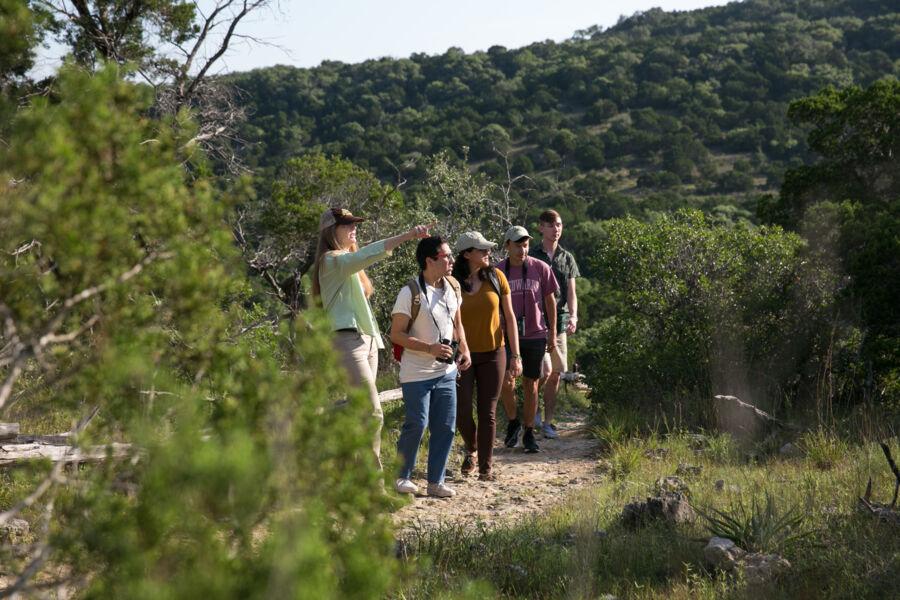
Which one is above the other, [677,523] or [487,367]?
[487,367]

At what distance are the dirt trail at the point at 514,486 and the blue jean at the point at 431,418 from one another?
255mm

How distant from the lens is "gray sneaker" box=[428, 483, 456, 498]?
636cm

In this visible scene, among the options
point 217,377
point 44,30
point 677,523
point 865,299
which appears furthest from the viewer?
point 44,30

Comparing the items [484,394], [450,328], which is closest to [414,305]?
[450,328]

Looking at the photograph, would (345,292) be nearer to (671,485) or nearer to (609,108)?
(671,485)

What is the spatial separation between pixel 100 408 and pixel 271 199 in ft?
55.7

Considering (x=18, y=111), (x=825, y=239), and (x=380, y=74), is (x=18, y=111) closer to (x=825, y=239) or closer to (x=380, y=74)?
(x=825, y=239)

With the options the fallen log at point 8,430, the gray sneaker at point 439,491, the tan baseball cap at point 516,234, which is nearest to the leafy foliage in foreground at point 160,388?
the fallen log at point 8,430

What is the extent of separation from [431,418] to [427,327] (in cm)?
63

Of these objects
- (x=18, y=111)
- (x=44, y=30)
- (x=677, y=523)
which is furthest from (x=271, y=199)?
(x=18, y=111)

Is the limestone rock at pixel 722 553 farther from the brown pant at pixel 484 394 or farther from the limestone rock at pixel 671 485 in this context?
the brown pant at pixel 484 394

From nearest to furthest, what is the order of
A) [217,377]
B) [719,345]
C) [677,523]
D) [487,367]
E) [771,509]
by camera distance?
[217,377]
[771,509]
[677,523]
[487,367]
[719,345]

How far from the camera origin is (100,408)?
7.86 ft

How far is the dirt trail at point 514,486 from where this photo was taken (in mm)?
5977
